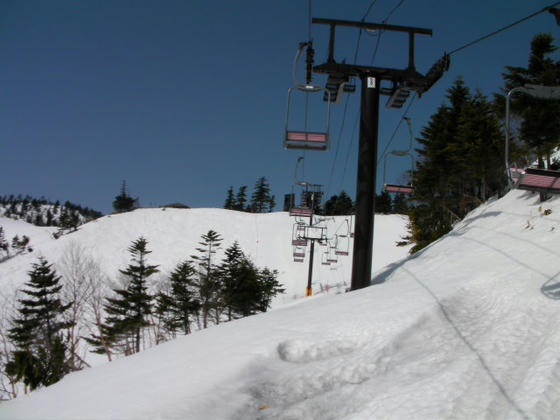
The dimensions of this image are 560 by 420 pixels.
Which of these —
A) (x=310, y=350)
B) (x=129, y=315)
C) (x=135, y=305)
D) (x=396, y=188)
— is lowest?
(x=129, y=315)

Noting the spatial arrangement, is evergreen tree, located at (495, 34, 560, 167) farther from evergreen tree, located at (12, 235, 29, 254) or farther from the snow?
evergreen tree, located at (12, 235, 29, 254)

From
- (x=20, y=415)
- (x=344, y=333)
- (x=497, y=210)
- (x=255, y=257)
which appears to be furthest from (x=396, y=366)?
(x=255, y=257)

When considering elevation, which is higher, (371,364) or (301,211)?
(301,211)

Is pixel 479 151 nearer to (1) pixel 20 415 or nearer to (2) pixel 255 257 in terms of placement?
(1) pixel 20 415

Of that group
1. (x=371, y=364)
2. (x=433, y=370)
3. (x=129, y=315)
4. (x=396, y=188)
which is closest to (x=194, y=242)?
(x=129, y=315)

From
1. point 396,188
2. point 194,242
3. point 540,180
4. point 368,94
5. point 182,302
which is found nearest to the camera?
point 540,180

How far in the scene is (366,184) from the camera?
928cm

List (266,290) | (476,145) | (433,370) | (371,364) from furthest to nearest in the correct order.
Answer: (266,290)
(476,145)
(371,364)
(433,370)

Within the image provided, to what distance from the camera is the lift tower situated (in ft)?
30.2

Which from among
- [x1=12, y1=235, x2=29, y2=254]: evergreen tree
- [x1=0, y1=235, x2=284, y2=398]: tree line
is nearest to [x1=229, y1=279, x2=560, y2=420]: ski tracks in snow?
[x1=0, y1=235, x2=284, y2=398]: tree line

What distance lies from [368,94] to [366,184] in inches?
91.6

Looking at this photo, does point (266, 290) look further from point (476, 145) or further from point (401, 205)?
point (401, 205)

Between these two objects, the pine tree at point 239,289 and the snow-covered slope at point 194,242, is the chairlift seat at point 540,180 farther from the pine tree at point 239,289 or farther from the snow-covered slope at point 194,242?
the snow-covered slope at point 194,242

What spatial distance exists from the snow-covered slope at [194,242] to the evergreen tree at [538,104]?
98.6 ft
